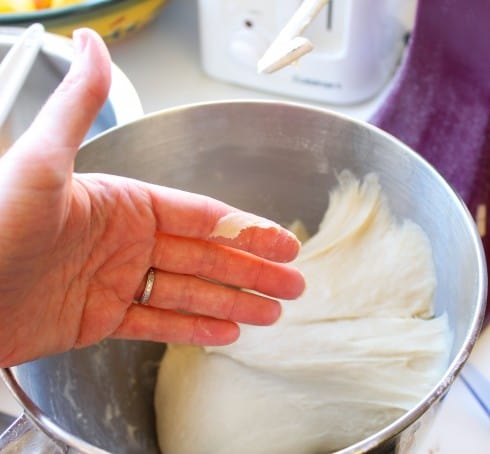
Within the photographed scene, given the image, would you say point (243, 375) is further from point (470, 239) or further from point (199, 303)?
point (470, 239)

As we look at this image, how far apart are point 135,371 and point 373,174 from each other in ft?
0.89

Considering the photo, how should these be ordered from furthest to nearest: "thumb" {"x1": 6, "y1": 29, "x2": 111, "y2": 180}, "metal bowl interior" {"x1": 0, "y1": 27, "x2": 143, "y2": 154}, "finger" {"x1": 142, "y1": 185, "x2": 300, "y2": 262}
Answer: "metal bowl interior" {"x1": 0, "y1": 27, "x2": 143, "y2": 154} < "finger" {"x1": 142, "y1": 185, "x2": 300, "y2": 262} < "thumb" {"x1": 6, "y1": 29, "x2": 111, "y2": 180}

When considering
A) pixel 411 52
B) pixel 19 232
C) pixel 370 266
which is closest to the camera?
pixel 19 232

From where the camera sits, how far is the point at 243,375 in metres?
0.53

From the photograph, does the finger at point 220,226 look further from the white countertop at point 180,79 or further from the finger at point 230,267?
the white countertop at point 180,79

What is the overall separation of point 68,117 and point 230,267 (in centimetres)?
22

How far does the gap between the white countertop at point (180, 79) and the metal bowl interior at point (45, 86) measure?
0.41 feet

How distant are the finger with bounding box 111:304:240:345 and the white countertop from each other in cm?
13

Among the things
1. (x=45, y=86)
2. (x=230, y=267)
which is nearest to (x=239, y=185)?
(x=230, y=267)

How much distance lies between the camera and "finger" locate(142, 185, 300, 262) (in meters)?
0.45

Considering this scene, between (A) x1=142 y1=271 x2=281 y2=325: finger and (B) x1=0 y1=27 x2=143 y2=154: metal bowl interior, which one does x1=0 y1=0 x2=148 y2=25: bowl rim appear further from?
(A) x1=142 y1=271 x2=281 y2=325: finger

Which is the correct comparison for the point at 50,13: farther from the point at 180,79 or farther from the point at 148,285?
the point at 148,285

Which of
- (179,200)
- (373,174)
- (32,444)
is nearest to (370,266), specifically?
(373,174)

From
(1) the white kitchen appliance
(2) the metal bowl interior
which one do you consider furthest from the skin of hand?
(1) the white kitchen appliance
